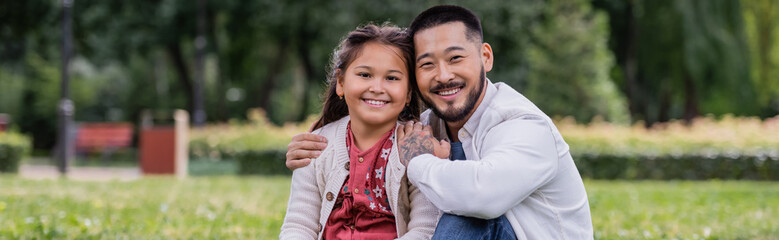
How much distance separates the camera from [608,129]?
655 inches

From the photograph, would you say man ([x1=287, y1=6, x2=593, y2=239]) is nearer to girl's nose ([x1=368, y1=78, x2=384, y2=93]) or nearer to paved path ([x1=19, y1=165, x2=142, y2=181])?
girl's nose ([x1=368, y1=78, x2=384, y2=93])

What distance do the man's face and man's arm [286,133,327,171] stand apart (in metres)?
0.55

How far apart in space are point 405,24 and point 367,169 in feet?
60.5

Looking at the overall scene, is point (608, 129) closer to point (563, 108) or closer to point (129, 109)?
point (563, 108)

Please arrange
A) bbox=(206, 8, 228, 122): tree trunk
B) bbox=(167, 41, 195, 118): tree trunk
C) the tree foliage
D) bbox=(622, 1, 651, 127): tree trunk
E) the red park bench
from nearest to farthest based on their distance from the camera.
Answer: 1. the red park bench
2. the tree foliage
3. bbox=(206, 8, 228, 122): tree trunk
4. bbox=(167, 41, 195, 118): tree trunk
5. bbox=(622, 1, 651, 127): tree trunk

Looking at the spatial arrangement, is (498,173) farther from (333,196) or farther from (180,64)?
(180,64)

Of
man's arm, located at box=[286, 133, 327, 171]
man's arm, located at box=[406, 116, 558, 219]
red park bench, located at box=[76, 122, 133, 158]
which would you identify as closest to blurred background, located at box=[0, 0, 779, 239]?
red park bench, located at box=[76, 122, 133, 158]

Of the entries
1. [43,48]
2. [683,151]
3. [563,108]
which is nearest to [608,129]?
[683,151]

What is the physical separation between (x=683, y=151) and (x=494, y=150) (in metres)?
13.1

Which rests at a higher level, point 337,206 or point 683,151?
point 337,206

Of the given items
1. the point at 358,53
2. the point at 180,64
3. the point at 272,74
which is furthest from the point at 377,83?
the point at 272,74

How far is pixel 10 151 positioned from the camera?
15.6 meters

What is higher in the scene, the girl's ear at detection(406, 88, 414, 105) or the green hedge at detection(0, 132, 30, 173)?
the girl's ear at detection(406, 88, 414, 105)

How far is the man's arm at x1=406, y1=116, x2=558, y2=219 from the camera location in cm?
280
